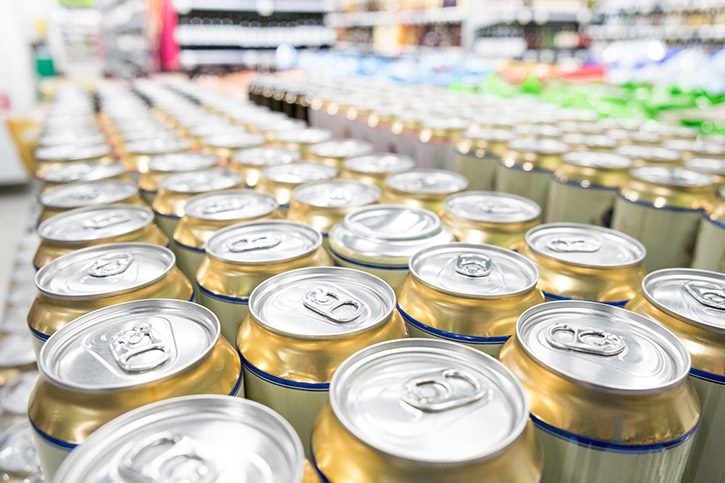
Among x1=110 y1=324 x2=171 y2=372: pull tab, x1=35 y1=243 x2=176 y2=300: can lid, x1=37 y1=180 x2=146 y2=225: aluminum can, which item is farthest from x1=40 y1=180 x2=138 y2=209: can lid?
x1=110 y1=324 x2=171 y2=372: pull tab

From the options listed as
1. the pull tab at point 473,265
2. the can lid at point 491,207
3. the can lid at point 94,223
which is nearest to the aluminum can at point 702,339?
the pull tab at point 473,265

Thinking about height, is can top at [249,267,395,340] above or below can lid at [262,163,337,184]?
below

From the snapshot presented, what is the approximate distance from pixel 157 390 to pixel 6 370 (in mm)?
1904

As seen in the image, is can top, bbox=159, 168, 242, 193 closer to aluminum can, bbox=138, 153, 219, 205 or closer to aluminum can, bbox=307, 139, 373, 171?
aluminum can, bbox=138, 153, 219, 205

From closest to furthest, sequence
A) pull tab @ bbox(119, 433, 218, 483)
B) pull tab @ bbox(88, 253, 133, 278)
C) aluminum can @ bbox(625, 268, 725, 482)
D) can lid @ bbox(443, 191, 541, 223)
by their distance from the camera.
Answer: pull tab @ bbox(119, 433, 218, 483)
aluminum can @ bbox(625, 268, 725, 482)
pull tab @ bbox(88, 253, 133, 278)
can lid @ bbox(443, 191, 541, 223)

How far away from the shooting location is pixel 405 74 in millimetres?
5152

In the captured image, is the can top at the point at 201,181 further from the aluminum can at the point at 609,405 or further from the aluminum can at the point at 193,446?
the aluminum can at the point at 609,405

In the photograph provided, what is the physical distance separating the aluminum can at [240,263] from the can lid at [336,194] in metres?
0.20

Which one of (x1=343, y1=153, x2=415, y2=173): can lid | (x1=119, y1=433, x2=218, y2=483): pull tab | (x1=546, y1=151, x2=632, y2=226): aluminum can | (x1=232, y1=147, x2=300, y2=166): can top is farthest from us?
(x1=232, y1=147, x2=300, y2=166): can top

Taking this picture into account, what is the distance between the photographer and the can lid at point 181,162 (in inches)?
65.9

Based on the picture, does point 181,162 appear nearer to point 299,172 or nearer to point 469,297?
point 299,172

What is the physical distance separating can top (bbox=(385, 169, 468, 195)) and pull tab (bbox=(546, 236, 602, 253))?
0.37 m

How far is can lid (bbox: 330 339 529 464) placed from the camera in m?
0.56

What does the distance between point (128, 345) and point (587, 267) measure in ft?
2.69
